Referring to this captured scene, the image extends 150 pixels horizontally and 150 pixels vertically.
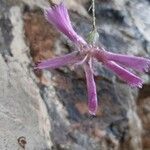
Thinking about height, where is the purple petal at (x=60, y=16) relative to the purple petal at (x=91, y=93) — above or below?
above

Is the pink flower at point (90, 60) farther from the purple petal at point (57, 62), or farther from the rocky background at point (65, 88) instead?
the rocky background at point (65, 88)

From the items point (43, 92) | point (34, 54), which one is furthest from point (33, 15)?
point (43, 92)

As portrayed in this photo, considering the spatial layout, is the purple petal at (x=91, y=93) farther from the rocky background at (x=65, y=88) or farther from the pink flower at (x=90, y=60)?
the rocky background at (x=65, y=88)

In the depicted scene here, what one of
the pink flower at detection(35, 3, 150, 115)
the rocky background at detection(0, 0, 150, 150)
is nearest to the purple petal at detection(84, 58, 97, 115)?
the pink flower at detection(35, 3, 150, 115)

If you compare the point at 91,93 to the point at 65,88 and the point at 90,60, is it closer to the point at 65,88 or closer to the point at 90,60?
the point at 90,60

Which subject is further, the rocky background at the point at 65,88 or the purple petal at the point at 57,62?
the rocky background at the point at 65,88

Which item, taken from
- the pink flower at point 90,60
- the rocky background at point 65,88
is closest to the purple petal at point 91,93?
the pink flower at point 90,60

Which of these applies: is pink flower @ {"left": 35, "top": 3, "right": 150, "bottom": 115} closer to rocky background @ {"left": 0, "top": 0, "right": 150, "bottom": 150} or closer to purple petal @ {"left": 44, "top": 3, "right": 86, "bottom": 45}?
purple petal @ {"left": 44, "top": 3, "right": 86, "bottom": 45}
